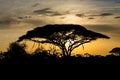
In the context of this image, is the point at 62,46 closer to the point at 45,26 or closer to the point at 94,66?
the point at 45,26

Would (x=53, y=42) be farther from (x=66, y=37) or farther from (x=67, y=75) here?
(x=67, y=75)

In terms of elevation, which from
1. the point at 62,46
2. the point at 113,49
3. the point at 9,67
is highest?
the point at 9,67

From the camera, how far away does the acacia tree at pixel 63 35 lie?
5512 centimetres

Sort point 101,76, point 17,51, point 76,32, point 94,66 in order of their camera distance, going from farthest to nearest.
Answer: point 17,51 < point 76,32 < point 94,66 < point 101,76

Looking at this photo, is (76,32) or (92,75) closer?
(92,75)

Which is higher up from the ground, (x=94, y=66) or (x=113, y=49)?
(x=94, y=66)

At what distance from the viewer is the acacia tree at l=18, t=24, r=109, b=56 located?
181 ft

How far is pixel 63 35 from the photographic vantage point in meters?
55.7

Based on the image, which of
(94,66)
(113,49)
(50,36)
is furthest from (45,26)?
(94,66)

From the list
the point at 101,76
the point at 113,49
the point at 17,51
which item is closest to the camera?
the point at 101,76

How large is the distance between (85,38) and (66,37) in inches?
111

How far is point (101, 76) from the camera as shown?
23.3m

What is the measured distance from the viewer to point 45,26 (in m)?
55.4

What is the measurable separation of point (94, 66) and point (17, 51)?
34931 mm
